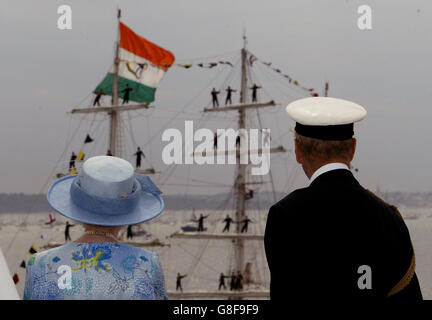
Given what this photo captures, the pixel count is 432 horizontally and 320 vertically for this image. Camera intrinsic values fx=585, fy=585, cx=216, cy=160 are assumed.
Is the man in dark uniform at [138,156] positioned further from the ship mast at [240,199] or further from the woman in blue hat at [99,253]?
the woman in blue hat at [99,253]

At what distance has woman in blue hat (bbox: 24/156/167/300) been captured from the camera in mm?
3412

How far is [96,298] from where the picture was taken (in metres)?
3.38

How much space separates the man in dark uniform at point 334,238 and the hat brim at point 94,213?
2.97 feet

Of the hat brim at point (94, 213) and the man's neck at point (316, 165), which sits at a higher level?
the man's neck at point (316, 165)

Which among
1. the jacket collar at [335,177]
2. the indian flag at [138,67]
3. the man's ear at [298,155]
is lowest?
the indian flag at [138,67]

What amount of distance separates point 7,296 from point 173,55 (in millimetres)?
41798

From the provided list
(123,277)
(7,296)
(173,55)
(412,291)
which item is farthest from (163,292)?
(173,55)

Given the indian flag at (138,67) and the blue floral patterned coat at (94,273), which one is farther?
the indian flag at (138,67)

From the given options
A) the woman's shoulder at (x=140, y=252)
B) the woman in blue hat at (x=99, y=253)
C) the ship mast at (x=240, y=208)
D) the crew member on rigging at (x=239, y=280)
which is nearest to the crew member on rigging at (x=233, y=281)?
the crew member on rigging at (x=239, y=280)

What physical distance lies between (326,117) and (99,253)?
1.59 m

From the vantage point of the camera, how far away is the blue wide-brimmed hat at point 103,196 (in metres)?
3.67

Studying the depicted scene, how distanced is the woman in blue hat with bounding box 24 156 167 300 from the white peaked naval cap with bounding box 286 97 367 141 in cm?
111

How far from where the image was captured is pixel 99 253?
3531mm
